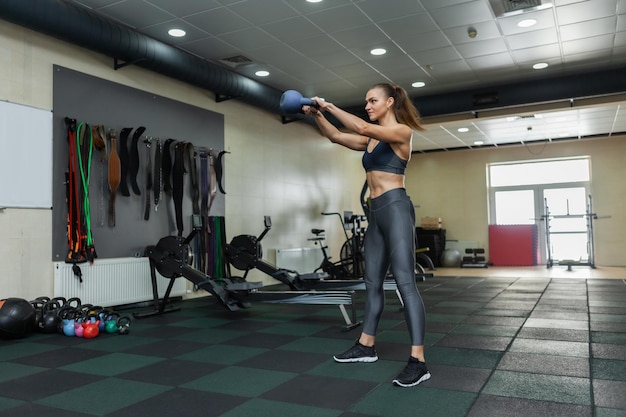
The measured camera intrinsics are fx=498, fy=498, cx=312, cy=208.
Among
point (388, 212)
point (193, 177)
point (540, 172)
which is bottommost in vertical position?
point (388, 212)

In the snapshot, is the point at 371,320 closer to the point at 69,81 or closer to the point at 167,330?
the point at 167,330

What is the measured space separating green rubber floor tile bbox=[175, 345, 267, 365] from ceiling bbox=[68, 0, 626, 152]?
3284 millimetres

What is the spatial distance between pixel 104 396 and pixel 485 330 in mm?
2849

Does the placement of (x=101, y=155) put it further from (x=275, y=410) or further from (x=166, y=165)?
(x=275, y=410)

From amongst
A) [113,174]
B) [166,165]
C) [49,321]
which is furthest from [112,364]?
[166,165]

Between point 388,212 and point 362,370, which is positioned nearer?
point 388,212

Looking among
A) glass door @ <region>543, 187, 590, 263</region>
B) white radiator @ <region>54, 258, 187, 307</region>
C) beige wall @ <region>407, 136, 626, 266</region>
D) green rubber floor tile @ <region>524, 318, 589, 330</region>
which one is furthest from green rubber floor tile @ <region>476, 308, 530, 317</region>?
beige wall @ <region>407, 136, 626, 266</region>

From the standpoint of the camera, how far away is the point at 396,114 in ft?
9.36

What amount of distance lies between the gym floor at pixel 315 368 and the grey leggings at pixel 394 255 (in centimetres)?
32

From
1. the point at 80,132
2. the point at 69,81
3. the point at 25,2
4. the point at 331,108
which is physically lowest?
the point at 331,108

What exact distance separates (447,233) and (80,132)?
9611 mm

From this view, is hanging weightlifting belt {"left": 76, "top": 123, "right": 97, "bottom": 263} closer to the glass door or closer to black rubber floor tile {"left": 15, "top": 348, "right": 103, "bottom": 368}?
black rubber floor tile {"left": 15, "top": 348, "right": 103, "bottom": 368}

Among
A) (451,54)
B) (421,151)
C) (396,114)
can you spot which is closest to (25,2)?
(396,114)

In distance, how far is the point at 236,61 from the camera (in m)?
6.49
